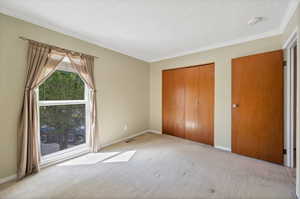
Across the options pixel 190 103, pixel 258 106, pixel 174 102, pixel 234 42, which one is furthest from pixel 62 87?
pixel 258 106

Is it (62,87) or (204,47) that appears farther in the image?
(204,47)

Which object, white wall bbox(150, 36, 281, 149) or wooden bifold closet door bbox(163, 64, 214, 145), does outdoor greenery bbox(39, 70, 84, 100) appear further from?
white wall bbox(150, 36, 281, 149)

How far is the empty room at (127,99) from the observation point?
1.71 metres

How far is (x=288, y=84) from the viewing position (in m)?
2.14

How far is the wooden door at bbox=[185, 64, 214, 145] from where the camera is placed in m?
3.09

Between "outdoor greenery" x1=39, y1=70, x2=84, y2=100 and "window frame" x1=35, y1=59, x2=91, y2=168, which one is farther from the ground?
"outdoor greenery" x1=39, y1=70, x2=84, y2=100

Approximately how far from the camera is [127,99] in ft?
11.7

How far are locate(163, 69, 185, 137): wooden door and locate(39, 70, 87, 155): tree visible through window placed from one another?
219 centimetres

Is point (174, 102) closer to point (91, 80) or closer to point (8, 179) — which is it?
point (91, 80)

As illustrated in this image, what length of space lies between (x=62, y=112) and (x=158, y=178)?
6.70ft

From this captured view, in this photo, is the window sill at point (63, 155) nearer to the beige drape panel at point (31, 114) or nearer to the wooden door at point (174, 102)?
the beige drape panel at point (31, 114)

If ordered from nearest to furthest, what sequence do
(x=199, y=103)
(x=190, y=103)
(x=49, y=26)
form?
(x=49, y=26), (x=199, y=103), (x=190, y=103)

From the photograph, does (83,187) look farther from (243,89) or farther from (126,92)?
(243,89)

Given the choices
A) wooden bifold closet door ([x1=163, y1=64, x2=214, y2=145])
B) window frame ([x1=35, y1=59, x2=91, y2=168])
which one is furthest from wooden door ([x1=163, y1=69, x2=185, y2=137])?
window frame ([x1=35, y1=59, x2=91, y2=168])
